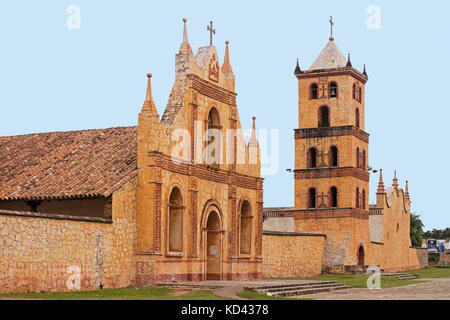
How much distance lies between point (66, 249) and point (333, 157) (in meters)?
29.7

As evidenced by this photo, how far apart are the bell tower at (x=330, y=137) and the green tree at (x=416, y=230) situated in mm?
29183

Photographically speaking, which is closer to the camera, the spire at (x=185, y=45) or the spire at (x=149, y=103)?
the spire at (x=149, y=103)

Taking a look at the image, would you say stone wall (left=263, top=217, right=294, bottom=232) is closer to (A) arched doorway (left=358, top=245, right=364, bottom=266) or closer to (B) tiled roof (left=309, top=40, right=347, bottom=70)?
(A) arched doorway (left=358, top=245, right=364, bottom=266)

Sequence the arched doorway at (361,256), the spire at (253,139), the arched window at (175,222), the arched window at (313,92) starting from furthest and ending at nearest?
the arched window at (313,92) < the arched doorway at (361,256) < the spire at (253,139) < the arched window at (175,222)

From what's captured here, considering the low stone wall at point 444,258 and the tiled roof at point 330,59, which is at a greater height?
the tiled roof at point 330,59

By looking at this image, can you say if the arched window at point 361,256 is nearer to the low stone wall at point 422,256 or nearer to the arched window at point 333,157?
the arched window at point 333,157

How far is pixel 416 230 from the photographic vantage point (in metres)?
85.1

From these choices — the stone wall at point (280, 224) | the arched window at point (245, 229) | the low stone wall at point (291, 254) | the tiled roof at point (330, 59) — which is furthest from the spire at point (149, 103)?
the stone wall at point (280, 224)

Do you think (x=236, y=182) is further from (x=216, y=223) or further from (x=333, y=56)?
(x=333, y=56)

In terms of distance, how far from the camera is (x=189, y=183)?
34.1m

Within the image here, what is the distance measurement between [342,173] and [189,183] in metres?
21.6

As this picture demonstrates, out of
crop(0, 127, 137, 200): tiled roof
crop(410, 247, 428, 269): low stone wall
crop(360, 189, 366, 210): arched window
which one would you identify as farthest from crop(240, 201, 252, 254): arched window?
crop(410, 247, 428, 269): low stone wall

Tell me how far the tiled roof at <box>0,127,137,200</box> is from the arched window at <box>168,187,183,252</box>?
7.56ft

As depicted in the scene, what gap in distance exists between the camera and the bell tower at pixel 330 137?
53906 mm
